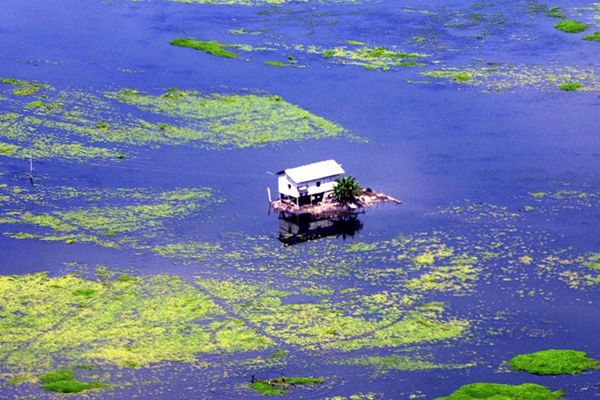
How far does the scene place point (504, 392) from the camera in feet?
164

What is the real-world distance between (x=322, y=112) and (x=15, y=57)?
24529 millimetres

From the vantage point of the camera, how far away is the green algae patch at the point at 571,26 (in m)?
99.8

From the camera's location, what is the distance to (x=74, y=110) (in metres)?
82.6

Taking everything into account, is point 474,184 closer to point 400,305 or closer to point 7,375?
point 400,305

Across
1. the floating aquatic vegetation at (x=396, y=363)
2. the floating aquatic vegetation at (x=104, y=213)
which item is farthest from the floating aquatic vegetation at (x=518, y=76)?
the floating aquatic vegetation at (x=396, y=363)

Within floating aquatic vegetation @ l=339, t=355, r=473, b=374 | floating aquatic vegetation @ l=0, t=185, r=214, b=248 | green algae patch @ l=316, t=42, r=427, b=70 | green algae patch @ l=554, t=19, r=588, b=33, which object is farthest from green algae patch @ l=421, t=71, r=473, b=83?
floating aquatic vegetation @ l=339, t=355, r=473, b=374

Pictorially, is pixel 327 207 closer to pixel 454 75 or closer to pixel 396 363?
pixel 396 363

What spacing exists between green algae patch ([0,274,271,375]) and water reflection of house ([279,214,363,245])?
749 centimetres

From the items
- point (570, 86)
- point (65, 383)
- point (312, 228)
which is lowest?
point (65, 383)

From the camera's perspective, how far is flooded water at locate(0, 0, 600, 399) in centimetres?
5372

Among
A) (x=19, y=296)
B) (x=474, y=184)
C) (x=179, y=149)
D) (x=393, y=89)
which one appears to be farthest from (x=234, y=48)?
(x=19, y=296)

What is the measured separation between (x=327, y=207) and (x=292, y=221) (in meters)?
2.10

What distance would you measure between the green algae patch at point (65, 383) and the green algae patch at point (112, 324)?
1.14m

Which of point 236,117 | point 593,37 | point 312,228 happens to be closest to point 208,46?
point 236,117
